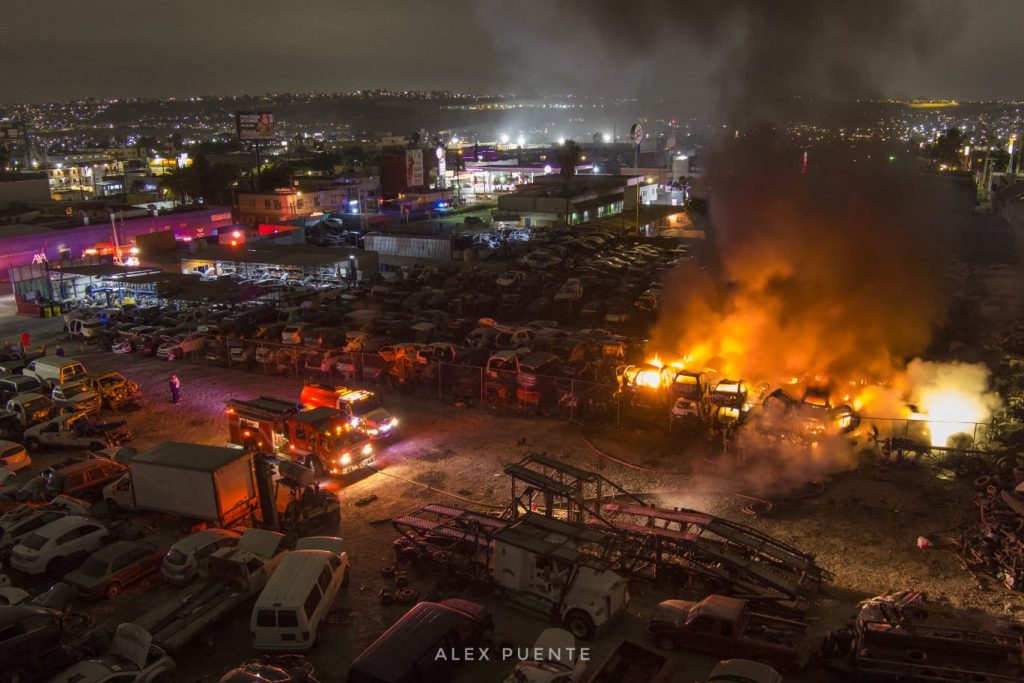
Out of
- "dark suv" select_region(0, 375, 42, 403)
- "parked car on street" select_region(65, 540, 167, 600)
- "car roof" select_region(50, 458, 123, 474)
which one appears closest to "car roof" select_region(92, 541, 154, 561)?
"parked car on street" select_region(65, 540, 167, 600)

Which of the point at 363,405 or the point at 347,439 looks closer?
the point at 347,439

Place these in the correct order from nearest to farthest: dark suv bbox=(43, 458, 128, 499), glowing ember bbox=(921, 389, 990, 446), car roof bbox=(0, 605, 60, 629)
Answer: car roof bbox=(0, 605, 60, 629), dark suv bbox=(43, 458, 128, 499), glowing ember bbox=(921, 389, 990, 446)

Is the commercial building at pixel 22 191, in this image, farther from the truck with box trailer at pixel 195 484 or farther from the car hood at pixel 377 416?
the truck with box trailer at pixel 195 484

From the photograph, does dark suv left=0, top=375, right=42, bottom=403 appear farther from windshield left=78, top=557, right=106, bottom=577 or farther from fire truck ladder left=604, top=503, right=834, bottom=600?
fire truck ladder left=604, top=503, right=834, bottom=600

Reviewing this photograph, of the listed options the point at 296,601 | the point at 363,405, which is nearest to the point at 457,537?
the point at 296,601

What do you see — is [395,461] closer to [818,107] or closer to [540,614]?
[540,614]

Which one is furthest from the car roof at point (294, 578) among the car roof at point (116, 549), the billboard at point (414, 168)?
the billboard at point (414, 168)

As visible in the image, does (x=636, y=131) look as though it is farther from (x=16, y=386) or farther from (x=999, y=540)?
(x=999, y=540)
